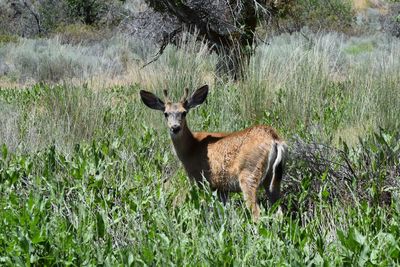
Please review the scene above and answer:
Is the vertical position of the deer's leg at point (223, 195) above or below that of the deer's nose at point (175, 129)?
below

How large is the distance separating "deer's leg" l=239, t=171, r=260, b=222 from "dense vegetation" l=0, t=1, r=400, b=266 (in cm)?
10

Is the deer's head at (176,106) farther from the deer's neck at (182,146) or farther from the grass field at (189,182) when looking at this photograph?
the grass field at (189,182)

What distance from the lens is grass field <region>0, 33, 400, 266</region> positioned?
3580 millimetres

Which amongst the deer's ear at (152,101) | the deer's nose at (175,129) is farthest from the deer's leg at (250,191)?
the deer's ear at (152,101)

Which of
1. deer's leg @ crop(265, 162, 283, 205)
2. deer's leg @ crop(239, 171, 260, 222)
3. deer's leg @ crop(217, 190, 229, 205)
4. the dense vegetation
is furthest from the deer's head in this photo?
deer's leg @ crop(265, 162, 283, 205)

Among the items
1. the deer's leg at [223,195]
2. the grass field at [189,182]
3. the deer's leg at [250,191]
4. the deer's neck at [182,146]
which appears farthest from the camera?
the deer's neck at [182,146]

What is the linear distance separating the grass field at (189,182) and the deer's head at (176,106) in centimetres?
37

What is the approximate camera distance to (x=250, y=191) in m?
4.90

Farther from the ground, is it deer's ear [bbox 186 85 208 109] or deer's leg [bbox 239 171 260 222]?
deer's ear [bbox 186 85 208 109]

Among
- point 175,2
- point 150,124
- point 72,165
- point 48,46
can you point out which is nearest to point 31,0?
point 48,46

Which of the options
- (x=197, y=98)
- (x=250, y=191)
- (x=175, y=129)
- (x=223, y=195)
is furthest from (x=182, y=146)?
(x=250, y=191)

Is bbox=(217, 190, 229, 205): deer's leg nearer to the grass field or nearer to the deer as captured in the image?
the deer

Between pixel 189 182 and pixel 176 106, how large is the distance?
65cm

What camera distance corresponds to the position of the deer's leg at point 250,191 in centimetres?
488
